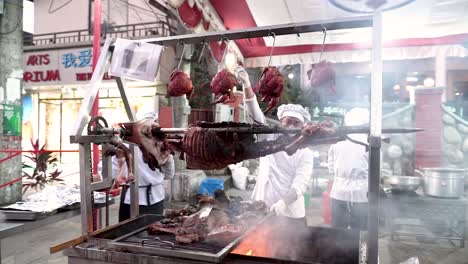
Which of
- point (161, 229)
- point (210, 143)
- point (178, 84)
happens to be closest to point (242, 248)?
point (161, 229)

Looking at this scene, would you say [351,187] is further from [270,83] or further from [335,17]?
[270,83]

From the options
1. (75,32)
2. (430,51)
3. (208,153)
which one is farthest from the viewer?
(75,32)

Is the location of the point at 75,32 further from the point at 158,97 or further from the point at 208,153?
the point at 208,153

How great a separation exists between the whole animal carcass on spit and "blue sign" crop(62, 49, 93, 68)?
11.6 meters

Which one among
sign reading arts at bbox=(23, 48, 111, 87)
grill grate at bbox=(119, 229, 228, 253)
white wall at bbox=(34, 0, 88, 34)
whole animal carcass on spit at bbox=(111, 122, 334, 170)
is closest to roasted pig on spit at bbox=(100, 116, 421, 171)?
whole animal carcass on spit at bbox=(111, 122, 334, 170)

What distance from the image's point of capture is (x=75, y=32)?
14320 millimetres

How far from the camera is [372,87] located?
6.91 feet

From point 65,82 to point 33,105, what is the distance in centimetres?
313

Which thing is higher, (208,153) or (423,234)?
(208,153)

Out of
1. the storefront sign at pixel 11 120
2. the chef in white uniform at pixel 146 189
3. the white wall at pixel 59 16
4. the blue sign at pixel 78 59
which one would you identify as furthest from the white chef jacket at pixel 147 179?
the white wall at pixel 59 16

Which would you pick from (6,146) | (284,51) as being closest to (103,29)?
(6,146)

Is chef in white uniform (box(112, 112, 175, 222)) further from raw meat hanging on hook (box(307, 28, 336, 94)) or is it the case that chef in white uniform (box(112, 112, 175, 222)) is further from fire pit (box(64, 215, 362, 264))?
raw meat hanging on hook (box(307, 28, 336, 94))

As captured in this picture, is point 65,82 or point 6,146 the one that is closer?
point 6,146

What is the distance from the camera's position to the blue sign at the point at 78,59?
43.1 feet
